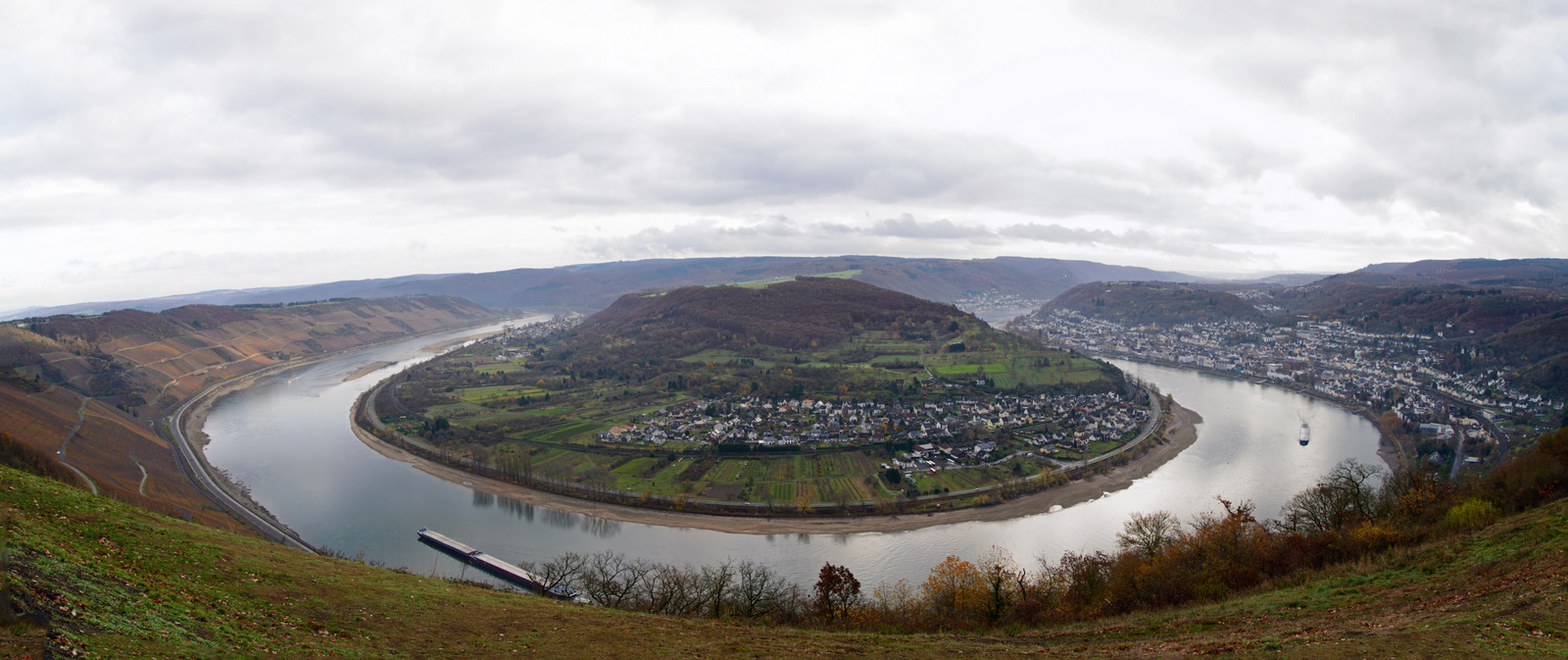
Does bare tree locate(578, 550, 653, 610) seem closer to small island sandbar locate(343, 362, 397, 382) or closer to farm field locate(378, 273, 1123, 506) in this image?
farm field locate(378, 273, 1123, 506)

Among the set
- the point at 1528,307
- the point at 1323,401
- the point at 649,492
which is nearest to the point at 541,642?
the point at 649,492

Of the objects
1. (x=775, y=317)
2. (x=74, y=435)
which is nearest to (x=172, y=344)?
(x=74, y=435)

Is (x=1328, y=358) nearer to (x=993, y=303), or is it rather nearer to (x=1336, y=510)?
(x=1336, y=510)

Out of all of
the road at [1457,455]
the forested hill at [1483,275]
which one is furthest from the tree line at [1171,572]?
the forested hill at [1483,275]

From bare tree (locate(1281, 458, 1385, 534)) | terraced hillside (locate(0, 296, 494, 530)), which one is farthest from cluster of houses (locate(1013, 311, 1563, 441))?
terraced hillside (locate(0, 296, 494, 530))

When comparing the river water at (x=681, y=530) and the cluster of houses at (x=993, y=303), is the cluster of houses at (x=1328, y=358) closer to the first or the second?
the river water at (x=681, y=530)

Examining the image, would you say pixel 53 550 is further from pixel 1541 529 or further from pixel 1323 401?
pixel 1323 401
